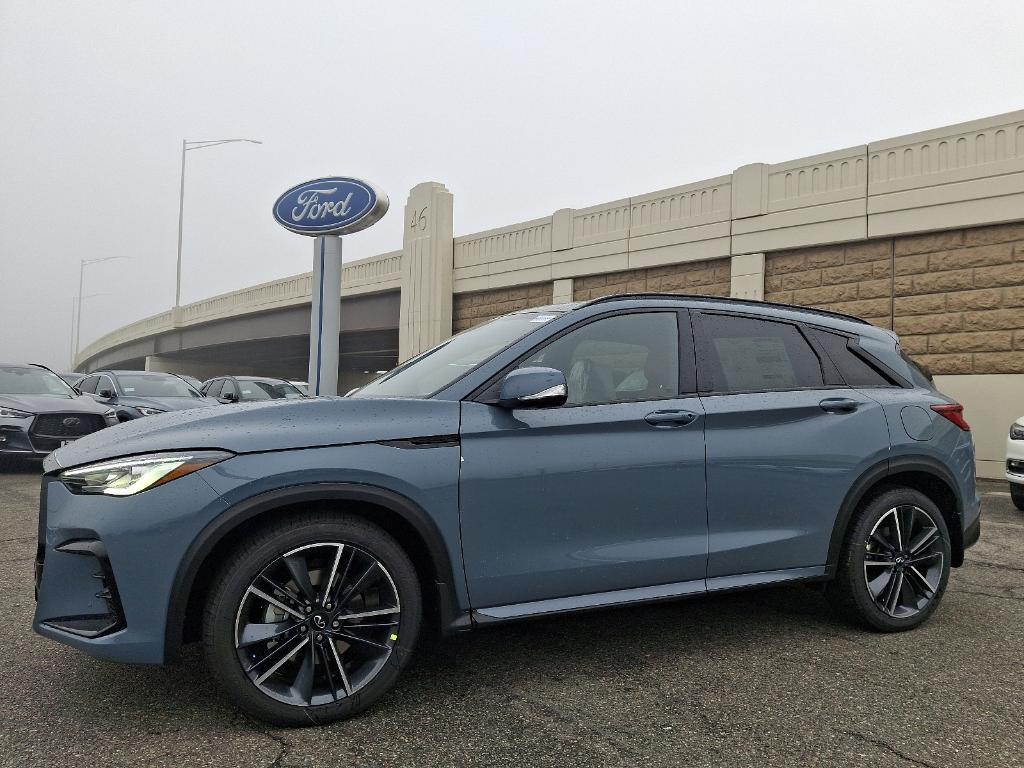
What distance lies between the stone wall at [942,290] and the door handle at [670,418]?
11.8m

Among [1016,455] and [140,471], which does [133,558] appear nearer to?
[140,471]

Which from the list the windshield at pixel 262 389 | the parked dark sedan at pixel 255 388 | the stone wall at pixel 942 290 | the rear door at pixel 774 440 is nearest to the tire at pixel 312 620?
the rear door at pixel 774 440

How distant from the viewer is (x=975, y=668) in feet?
11.4

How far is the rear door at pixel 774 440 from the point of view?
11.5 feet

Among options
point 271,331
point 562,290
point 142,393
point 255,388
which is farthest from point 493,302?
point 271,331

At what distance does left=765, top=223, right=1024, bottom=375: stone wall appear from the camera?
42.5 feet

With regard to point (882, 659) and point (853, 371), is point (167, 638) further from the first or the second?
point (853, 371)

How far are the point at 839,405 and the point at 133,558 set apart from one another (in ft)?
10.2

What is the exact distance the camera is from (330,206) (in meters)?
14.1

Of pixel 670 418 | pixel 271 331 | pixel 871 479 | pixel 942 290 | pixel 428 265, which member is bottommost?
pixel 871 479

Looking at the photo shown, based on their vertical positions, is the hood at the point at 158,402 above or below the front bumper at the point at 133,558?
above

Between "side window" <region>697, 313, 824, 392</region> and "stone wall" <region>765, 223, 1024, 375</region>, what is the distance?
10.9 m

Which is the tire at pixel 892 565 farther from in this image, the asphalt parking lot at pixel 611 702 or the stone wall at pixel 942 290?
the stone wall at pixel 942 290

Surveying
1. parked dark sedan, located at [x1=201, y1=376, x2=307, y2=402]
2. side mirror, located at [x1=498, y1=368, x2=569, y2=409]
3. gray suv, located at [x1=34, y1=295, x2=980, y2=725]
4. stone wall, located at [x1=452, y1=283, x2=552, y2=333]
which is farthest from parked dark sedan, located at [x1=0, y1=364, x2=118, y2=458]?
stone wall, located at [x1=452, y1=283, x2=552, y2=333]
